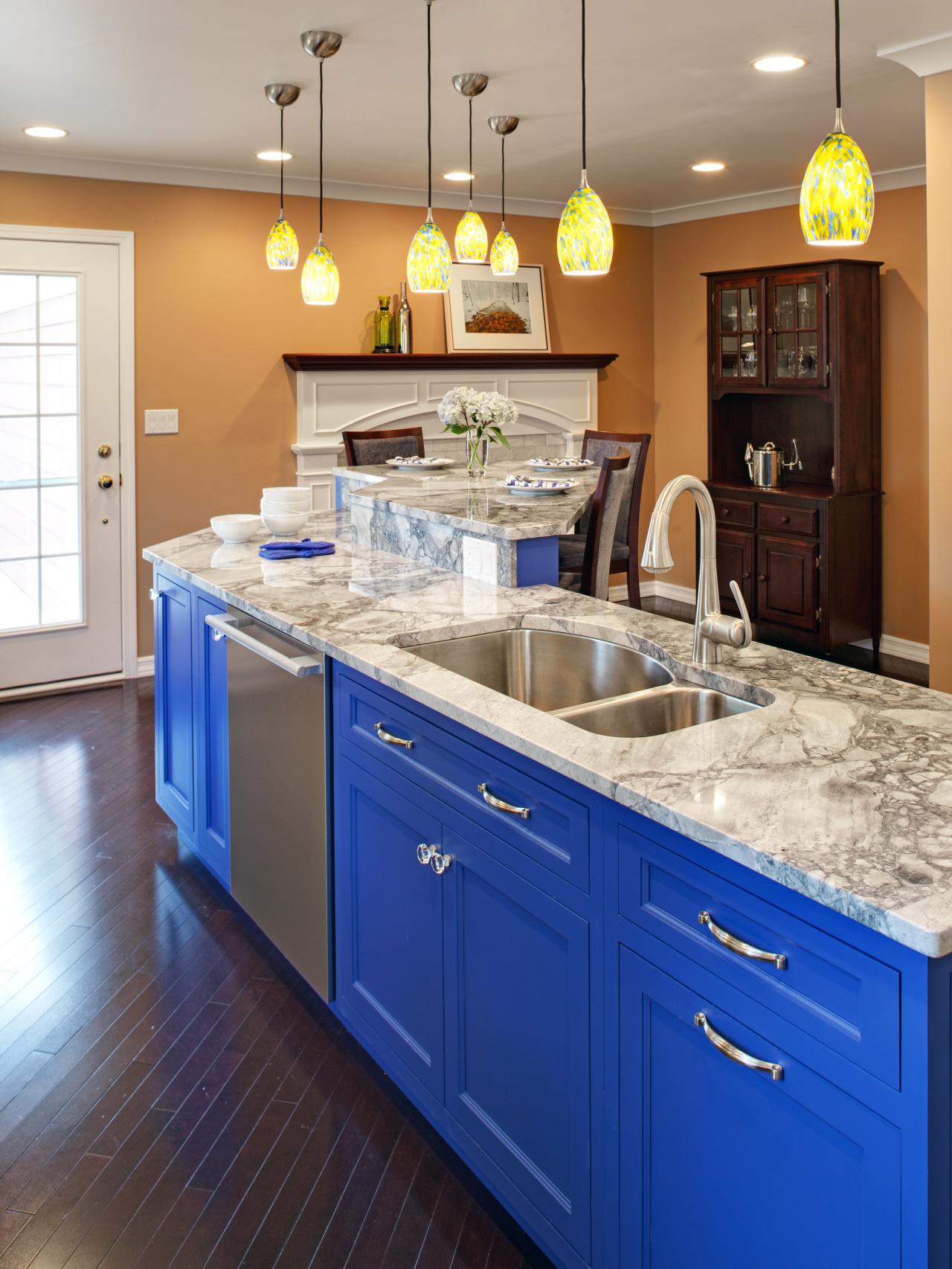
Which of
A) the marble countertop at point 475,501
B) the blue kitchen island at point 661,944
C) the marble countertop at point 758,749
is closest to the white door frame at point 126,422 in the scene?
the marble countertop at point 475,501

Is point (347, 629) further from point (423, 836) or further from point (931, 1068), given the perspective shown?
point (931, 1068)

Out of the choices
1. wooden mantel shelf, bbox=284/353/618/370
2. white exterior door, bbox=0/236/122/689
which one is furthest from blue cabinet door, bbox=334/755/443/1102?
wooden mantel shelf, bbox=284/353/618/370

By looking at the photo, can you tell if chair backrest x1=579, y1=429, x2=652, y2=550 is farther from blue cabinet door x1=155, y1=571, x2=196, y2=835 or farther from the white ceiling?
blue cabinet door x1=155, y1=571, x2=196, y2=835

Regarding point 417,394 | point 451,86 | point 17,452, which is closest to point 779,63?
point 451,86

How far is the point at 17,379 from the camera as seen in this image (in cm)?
541

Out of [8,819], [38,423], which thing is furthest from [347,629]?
[38,423]

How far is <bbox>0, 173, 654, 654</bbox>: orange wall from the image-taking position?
559 cm

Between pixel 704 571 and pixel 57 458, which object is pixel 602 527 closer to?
pixel 704 571

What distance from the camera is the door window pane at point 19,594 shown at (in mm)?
5508

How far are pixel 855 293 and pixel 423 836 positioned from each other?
4.75 meters

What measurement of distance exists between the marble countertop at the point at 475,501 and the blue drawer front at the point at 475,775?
2.97 ft

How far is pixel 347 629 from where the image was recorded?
2570 millimetres

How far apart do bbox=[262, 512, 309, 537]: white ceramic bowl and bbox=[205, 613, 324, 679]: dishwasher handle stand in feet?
2.58

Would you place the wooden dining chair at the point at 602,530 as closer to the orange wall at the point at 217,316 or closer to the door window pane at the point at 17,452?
the orange wall at the point at 217,316
